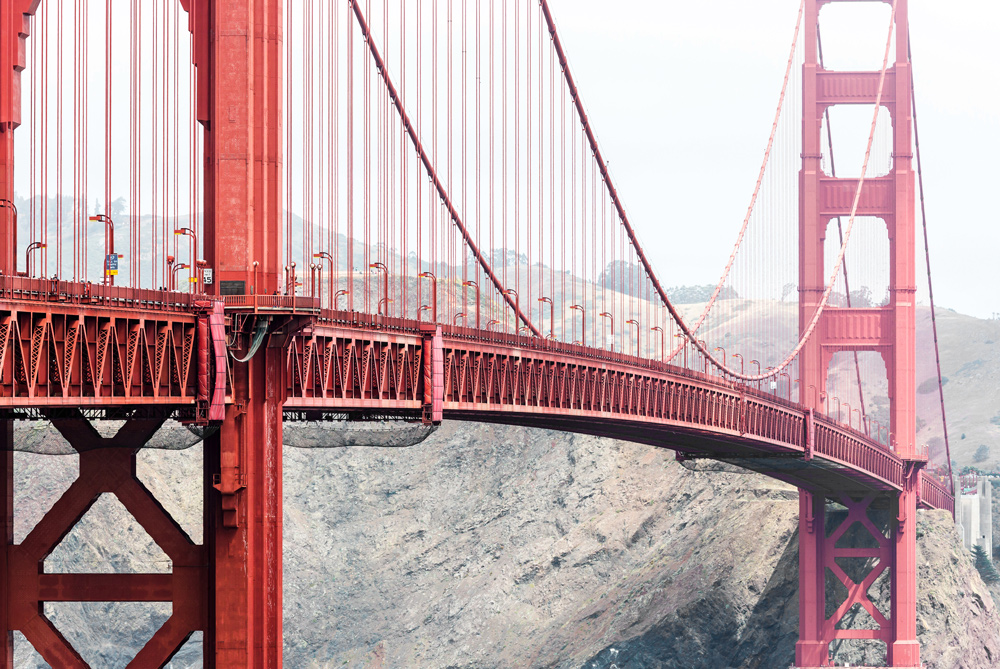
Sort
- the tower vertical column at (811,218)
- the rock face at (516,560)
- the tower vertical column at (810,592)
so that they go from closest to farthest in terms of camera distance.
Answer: the tower vertical column at (811,218) → the tower vertical column at (810,592) → the rock face at (516,560)

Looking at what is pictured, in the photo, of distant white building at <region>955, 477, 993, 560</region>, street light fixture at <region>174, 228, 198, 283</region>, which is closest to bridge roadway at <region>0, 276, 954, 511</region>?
street light fixture at <region>174, 228, 198, 283</region>

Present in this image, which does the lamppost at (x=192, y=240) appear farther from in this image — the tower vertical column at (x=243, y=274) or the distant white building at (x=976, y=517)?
the distant white building at (x=976, y=517)

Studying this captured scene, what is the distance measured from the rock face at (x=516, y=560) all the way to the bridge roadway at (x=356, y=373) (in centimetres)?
1771

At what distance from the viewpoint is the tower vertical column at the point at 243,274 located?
93.7 feet

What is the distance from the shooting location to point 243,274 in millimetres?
29047

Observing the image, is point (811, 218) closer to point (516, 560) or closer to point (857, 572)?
point (857, 572)

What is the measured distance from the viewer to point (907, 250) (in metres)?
73.4

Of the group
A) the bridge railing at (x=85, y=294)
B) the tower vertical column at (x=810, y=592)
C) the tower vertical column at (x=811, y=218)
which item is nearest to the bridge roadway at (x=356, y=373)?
the bridge railing at (x=85, y=294)

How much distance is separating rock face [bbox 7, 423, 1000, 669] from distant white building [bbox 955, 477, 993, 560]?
11.5m

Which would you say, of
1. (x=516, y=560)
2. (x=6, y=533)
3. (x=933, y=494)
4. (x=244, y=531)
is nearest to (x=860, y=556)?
(x=933, y=494)

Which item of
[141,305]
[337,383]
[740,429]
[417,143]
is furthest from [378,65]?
[740,429]

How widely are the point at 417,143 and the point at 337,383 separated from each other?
9108 millimetres

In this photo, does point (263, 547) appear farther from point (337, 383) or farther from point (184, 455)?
point (184, 455)

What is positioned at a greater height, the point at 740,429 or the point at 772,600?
the point at 740,429
